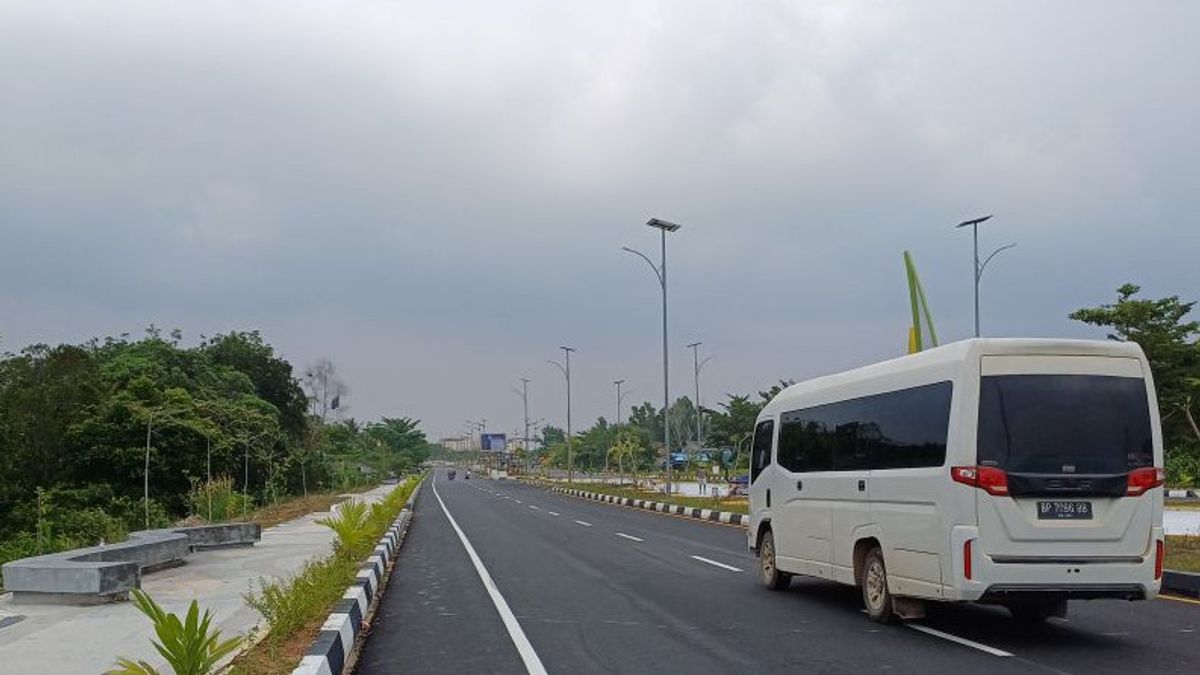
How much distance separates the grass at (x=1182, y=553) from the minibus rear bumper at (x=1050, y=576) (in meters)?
5.08

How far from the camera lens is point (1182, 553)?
1563 cm

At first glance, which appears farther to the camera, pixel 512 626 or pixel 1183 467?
pixel 1183 467

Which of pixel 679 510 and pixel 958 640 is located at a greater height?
pixel 958 640

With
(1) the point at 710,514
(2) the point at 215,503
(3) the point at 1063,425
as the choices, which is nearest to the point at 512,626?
(3) the point at 1063,425

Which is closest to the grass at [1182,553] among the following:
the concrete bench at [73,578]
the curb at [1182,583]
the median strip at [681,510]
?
the curb at [1182,583]

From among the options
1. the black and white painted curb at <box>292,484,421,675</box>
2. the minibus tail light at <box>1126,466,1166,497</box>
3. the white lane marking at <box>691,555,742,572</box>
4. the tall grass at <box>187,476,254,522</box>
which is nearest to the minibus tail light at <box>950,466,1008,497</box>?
the minibus tail light at <box>1126,466,1166,497</box>

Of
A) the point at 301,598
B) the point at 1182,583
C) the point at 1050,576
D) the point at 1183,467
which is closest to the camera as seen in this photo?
the point at 1050,576

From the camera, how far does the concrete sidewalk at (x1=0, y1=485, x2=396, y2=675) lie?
907cm

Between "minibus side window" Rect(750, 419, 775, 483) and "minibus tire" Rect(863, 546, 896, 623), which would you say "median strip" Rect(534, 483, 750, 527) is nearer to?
"minibus side window" Rect(750, 419, 775, 483)

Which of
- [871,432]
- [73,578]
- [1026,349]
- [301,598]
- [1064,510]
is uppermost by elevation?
[1026,349]

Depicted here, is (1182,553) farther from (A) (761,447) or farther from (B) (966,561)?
(B) (966,561)

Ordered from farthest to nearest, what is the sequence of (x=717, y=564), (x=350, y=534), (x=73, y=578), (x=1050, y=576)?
(x=717, y=564) → (x=350, y=534) → (x=73, y=578) → (x=1050, y=576)

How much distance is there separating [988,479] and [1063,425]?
0.85m

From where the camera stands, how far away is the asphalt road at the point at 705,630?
8.31 metres
